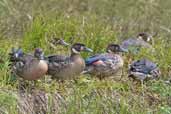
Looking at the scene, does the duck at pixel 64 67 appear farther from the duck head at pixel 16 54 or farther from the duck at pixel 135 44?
the duck at pixel 135 44

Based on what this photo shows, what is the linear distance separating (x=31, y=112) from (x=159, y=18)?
279 inches

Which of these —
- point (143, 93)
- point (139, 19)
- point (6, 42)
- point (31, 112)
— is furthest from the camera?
point (139, 19)

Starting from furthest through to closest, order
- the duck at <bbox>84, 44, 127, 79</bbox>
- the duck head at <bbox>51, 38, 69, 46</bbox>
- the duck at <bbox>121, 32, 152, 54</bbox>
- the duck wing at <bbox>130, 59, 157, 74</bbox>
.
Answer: the duck at <bbox>121, 32, 152, 54</bbox>, the duck head at <bbox>51, 38, 69, 46</bbox>, the duck wing at <bbox>130, 59, 157, 74</bbox>, the duck at <bbox>84, 44, 127, 79</bbox>

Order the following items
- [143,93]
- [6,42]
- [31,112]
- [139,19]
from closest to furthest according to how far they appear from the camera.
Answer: [31,112]
[143,93]
[6,42]
[139,19]

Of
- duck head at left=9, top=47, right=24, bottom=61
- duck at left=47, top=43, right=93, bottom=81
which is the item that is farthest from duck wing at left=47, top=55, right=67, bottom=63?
duck head at left=9, top=47, right=24, bottom=61

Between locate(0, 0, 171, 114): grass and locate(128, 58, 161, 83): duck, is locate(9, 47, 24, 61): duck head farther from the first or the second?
locate(128, 58, 161, 83): duck

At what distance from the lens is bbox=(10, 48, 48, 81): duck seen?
8555mm

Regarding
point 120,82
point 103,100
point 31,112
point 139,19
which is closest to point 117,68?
point 120,82

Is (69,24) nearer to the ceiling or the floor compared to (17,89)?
nearer to the ceiling

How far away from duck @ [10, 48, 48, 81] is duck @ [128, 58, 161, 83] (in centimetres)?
125

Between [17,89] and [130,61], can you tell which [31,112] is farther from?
[130,61]

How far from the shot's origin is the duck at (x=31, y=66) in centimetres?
855

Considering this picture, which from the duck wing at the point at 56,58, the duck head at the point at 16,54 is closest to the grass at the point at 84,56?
the duck head at the point at 16,54

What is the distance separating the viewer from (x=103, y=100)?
8.57m
